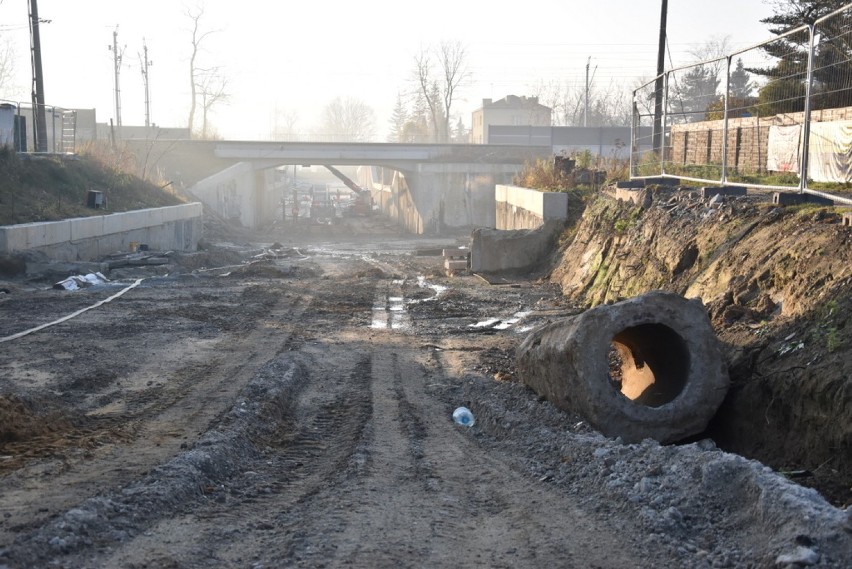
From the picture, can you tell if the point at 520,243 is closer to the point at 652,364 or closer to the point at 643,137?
the point at 643,137

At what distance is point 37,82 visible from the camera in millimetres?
29906

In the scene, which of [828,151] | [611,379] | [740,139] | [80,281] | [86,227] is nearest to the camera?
[611,379]

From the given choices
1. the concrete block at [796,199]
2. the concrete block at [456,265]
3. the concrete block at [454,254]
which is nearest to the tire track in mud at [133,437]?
the concrete block at [796,199]

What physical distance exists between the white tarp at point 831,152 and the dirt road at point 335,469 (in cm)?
428

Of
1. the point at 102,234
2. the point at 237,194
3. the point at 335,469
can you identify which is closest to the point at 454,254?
the point at 102,234

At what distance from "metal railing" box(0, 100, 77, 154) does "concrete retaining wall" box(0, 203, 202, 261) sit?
13.3 feet

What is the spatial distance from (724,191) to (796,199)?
275 cm

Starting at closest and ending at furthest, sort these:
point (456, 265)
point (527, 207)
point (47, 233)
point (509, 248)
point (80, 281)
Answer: point (80, 281) → point (47, 233) → point (509, 248) → point (456, 265) → point (527, 207)

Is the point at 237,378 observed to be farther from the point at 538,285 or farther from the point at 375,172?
the point at 375,172

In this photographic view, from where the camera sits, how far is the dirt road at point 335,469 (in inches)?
184

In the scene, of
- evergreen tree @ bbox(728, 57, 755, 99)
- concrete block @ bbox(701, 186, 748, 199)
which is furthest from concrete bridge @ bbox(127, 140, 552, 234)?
concrete block @ bbox(701, 186, 748, 199)

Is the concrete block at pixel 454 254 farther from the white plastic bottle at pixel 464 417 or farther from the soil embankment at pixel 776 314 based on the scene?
the white plastic bottle at pixel 464 417

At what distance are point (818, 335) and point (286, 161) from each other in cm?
4719

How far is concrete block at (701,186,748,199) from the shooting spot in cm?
1273
